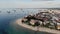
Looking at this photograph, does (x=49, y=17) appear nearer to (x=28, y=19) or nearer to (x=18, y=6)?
(x=28, y=19)

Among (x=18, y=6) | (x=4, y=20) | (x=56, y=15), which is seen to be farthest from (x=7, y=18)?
(x=56, y=15)

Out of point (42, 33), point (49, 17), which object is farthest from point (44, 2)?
point (42, 33)

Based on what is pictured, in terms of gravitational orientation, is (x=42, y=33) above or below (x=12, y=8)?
below

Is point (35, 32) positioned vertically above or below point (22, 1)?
below

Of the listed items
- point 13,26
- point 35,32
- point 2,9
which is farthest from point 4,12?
point 35,32

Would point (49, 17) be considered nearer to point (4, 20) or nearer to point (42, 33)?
point (42, 33)

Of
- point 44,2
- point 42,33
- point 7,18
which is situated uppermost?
point 44,2
